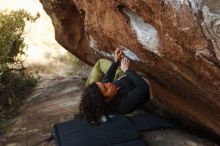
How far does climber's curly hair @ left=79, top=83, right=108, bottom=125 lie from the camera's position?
5.02 meters

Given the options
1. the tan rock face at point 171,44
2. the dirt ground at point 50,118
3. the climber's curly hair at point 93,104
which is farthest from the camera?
the dirt ground at point 50,118

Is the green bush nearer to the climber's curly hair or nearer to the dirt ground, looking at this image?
the dirt ground

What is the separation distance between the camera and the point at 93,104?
16.5 feet

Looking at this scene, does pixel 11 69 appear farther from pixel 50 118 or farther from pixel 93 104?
pixel 93 104

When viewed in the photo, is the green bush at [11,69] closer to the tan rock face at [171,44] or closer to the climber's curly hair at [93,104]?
the tan rock face at [171,44]

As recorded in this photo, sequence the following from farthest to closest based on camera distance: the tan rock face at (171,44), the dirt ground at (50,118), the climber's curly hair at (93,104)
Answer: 1. the dirt ground at (50,118)
2. the climber's curly hair at (93,104)
3. the tan rock face at (171,44)

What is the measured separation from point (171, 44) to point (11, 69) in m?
5.64

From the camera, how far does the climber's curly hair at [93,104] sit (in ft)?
16.5

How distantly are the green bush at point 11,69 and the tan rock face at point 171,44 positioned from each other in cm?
295

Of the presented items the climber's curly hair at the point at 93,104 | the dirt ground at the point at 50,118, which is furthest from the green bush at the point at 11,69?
the climber's curly hair at the point at 93,104

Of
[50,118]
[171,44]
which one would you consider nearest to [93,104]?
[171,44]

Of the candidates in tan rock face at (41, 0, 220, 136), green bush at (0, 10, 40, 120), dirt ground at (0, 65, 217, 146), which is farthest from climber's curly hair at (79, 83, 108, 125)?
green bush at (0, 10, 40, 120)

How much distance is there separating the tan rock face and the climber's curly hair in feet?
2.69

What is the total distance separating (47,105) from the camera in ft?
28.2
